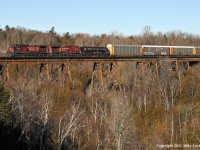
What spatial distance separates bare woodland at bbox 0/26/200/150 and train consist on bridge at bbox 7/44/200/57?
2.61m

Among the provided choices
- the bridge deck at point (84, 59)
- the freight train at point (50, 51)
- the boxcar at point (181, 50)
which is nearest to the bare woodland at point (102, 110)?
the bridge deck at point (84, 59)

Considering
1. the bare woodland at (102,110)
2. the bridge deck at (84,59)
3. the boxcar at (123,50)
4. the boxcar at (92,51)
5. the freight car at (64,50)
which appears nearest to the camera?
the bare woodland at (102,110)

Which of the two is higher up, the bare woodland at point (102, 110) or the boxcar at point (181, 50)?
the boxcar at point (181, 50)

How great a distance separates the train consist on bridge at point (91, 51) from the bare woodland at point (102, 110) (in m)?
2.61

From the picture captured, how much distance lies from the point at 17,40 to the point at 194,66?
146ft

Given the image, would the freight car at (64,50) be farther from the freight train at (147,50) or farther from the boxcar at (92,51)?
the freight train at (147,50)

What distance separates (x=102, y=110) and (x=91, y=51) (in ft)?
62.9

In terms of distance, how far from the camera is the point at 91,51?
45.7 meters

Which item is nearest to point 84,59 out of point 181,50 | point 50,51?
point 50,51

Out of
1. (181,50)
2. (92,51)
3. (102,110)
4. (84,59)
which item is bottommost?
(102,110)

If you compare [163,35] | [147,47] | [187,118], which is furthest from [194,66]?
[163,35]

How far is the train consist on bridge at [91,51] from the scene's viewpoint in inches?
1558

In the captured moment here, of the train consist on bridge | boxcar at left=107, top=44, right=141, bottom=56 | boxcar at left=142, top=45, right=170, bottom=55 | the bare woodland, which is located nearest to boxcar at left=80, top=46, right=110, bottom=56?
the train consist on bridge

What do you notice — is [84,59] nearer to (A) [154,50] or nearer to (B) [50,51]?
(B) [50,51]
